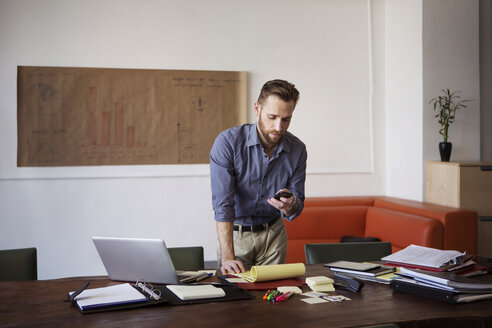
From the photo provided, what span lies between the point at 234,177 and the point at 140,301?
1083 millimetres

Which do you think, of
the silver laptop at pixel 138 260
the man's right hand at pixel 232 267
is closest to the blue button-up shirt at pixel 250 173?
the man's right hand at pixel 232 267

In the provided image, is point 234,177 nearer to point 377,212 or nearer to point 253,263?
point 253,263

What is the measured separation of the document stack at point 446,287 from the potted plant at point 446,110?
9.31ft

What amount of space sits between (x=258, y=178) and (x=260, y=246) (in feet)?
1.34

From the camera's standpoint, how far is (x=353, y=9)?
17.9ft

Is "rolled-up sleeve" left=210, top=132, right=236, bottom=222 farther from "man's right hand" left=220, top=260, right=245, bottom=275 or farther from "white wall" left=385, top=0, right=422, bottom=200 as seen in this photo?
"white wall" left=385, top=0, right=422, bottom=200

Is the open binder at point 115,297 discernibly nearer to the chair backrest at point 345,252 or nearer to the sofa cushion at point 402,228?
the chair backrest at point 345,252

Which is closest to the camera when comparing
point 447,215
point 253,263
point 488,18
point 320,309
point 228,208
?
point 320,309

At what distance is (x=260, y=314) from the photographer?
5.63 feet

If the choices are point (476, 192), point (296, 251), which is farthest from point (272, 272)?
point (476, 192)

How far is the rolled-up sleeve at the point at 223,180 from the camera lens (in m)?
2.61

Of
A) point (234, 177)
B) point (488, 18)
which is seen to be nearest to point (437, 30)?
point (488, 18)

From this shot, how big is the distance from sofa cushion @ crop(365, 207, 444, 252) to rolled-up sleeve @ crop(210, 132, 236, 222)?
2.08 metres

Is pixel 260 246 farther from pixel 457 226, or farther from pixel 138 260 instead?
pixel 457 226
